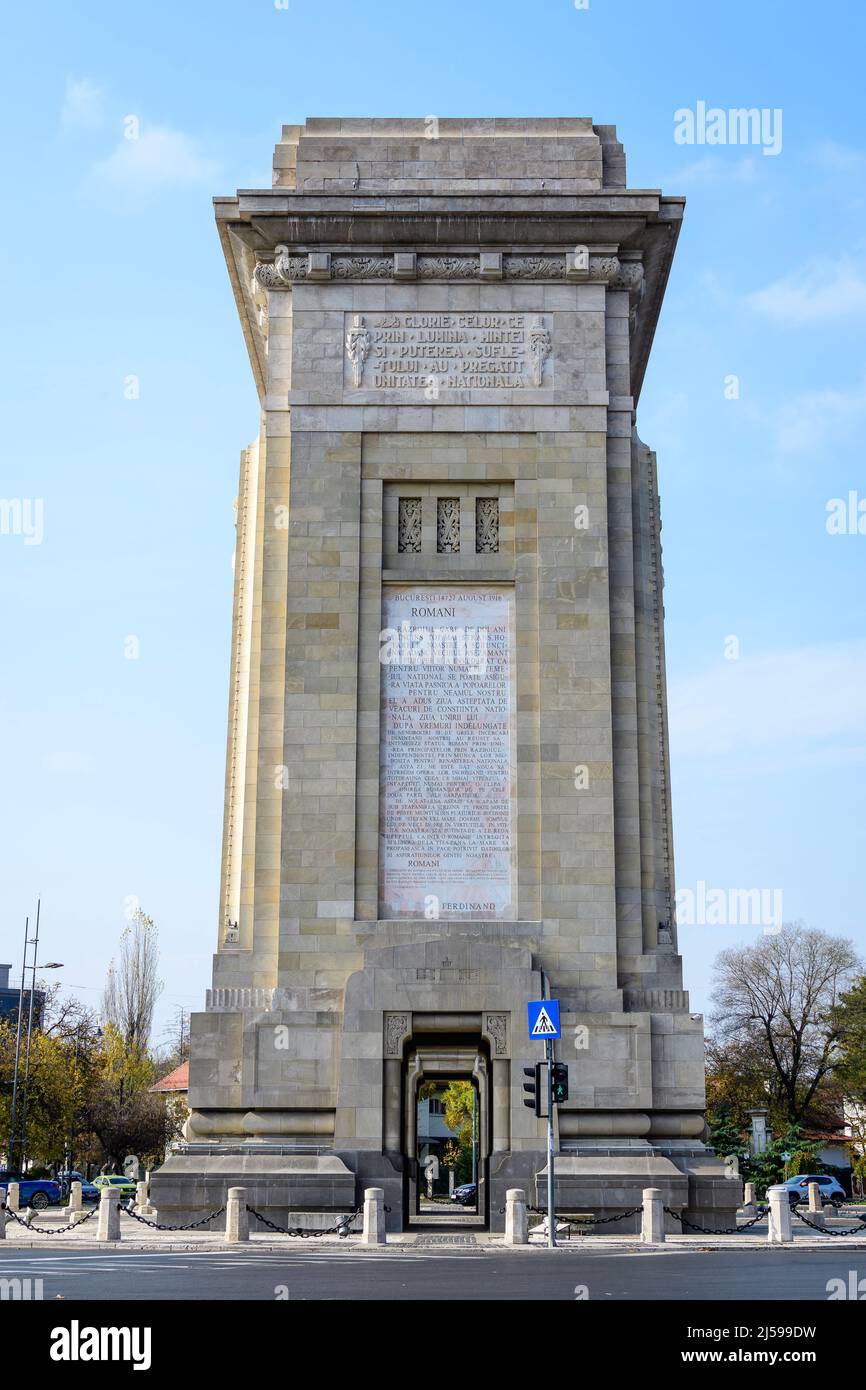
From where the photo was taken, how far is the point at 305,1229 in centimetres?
3152

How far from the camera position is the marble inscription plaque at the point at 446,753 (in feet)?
116

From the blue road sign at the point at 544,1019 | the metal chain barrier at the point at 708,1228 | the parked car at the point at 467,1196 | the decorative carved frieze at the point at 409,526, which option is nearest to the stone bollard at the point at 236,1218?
the blue road sign at the point at 544,1019

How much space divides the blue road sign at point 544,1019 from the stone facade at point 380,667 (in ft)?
7.40

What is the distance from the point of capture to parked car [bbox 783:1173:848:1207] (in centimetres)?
6112

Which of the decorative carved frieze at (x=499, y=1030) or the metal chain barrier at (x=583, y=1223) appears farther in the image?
the decorative carved frieze at (x=499, y=1030)

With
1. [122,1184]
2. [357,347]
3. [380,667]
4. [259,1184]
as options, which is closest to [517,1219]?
[259,1184]

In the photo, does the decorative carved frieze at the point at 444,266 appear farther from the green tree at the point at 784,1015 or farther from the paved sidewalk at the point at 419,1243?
the green tree at the point at 784,1015

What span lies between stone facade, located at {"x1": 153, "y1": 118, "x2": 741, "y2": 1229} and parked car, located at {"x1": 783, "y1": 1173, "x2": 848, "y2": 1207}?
86.7 ft

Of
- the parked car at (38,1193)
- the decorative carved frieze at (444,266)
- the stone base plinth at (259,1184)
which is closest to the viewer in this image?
the stone base plinth at (259,1184)

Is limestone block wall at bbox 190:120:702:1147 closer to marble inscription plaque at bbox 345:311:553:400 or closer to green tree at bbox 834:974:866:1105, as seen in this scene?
marble inscription plaque at bbox 345:311:553:400

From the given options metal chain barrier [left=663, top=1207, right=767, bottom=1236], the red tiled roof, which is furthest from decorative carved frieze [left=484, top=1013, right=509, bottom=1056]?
the red tiled roof
